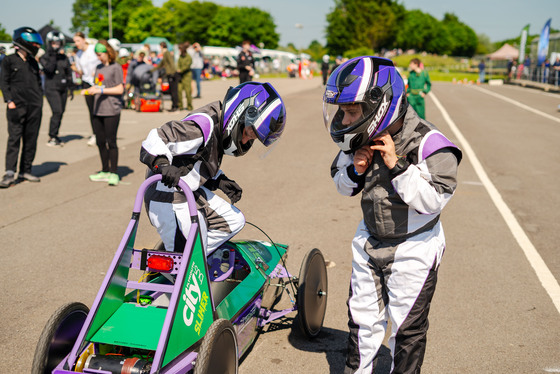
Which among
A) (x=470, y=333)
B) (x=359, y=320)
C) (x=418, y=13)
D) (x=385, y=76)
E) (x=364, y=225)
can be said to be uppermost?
(x=418, y=13)

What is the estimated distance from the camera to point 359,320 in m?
2.94

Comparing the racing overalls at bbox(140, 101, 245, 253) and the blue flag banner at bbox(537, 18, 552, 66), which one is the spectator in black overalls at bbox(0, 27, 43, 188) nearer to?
the racing overalls at bbox(140, 101, 245, 253)

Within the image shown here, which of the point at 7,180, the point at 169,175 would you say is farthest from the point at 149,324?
the point at 7,180

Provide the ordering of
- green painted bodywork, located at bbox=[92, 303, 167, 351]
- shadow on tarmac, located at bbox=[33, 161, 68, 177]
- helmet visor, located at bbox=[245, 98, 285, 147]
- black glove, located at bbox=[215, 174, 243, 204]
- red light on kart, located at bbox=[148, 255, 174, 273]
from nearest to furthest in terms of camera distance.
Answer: green painted bodywork, located at bbox=[92, 303, 167, 351]
red light on kart, located at bbox=[148, 255, 174, 273]
helmet visor, located at bbox=[245, 98, 285, 147]
black glove, located at bbox=[215, 174, 243, 204]
shadow on tarmac, located at bbox=[33, 161, 68, 177]

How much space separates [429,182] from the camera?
2693mm

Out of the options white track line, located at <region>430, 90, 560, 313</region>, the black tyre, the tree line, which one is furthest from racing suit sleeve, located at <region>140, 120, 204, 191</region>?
the tree line

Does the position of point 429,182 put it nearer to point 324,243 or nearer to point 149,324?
point 149,324

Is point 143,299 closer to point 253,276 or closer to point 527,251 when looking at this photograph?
point 253,276

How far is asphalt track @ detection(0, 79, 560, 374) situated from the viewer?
3893 millimetres

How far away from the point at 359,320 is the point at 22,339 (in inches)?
96.7

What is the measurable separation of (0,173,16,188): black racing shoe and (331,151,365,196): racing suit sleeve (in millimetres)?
6849

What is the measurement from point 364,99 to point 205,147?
1243 mm

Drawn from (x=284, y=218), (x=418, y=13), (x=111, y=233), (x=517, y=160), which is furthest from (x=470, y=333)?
(x=418, y=13)

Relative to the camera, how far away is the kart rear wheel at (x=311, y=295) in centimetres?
380
